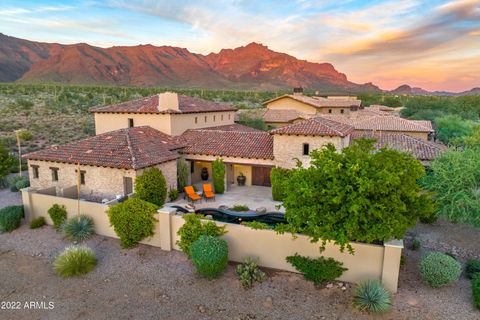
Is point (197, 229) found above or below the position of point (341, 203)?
below

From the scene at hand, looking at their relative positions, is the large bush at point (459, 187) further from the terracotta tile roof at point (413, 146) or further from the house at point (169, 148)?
the terracotta tile roof at point (413, 146)

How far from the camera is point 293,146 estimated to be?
23469mm

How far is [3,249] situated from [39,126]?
36.2m

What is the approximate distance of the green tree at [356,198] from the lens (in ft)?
38.9

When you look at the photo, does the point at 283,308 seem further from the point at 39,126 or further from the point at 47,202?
the point at 39,126

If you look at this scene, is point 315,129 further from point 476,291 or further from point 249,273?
point 476,291

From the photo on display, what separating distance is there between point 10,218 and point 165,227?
9618 mm

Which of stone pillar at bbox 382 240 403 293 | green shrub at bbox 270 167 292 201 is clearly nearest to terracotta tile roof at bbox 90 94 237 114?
green shrub at bbox 270 167 292 201

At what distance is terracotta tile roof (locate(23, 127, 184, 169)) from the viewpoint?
20.5 meters

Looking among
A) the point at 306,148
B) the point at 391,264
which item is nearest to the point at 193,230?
the point at 391,264

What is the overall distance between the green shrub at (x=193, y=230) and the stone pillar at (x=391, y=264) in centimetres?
654

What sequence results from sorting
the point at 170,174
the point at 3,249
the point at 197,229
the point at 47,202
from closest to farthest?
the point at 197,229, the point at 3,249, the point at 47,202, the point at 170,174

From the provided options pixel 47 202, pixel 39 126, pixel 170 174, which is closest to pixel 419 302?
pixel 170 174

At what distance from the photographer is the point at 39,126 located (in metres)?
48.3
